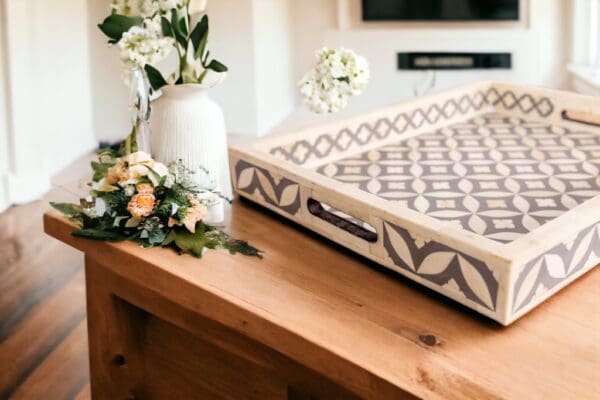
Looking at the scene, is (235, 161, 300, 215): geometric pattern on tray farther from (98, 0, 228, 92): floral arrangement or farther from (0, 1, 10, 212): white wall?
(0, 1, 10, 212): white wall

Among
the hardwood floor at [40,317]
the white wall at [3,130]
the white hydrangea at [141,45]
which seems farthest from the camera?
the white wall at [3,130]

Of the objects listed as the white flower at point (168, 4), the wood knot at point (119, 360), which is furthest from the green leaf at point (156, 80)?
the wood knot at point (119, 360)

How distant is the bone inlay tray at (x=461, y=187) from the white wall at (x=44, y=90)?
2213mm

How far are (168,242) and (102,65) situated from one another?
3397mm

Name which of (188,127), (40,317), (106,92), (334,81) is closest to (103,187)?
(188,127)

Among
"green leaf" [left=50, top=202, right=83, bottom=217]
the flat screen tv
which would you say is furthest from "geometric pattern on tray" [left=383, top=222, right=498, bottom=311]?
the flat screen tv

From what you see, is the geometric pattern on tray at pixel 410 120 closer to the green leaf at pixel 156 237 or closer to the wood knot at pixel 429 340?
the green leaf at pixel 156 237

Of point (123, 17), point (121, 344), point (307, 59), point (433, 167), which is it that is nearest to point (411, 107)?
point (433, 167)

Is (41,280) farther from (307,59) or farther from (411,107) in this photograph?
(307,59)

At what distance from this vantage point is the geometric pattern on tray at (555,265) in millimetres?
833

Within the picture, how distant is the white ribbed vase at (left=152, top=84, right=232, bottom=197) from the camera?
117cm

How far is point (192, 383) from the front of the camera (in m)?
1.15

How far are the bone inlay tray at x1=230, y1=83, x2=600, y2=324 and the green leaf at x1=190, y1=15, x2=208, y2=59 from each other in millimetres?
170

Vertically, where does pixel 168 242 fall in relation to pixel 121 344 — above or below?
above
